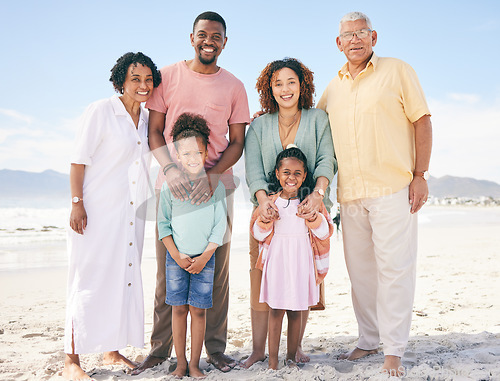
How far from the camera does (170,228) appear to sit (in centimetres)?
304

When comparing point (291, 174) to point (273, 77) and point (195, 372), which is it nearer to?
point (273, 77)

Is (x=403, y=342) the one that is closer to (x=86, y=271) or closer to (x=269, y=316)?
(x=269, y=316)

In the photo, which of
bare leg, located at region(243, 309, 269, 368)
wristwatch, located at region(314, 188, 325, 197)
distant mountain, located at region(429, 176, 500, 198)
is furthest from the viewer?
distant mountain, located at region(429, 176, 500, 198)

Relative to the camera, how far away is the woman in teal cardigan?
3180mm

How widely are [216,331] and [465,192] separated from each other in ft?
345

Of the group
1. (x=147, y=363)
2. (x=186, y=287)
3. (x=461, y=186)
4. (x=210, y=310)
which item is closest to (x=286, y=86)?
(x=186, y=287)

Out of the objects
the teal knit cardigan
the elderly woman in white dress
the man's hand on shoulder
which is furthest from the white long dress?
the teal knit cardigan

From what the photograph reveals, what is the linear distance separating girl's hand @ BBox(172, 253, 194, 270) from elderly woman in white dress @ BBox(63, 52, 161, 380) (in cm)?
47

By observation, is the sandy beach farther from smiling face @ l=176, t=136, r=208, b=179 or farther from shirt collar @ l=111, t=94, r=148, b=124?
shirt collar @ l=111, t=94, r=148, b=124

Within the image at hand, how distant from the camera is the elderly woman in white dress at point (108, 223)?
9.97ft

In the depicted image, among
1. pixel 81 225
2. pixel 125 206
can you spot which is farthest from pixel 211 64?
pixel 81 225

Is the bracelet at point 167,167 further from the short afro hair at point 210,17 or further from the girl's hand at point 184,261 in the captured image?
the short afro hair at point 210,17

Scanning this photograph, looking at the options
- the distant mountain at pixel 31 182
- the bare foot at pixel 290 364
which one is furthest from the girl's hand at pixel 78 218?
the distant mountain at pixel 31 182

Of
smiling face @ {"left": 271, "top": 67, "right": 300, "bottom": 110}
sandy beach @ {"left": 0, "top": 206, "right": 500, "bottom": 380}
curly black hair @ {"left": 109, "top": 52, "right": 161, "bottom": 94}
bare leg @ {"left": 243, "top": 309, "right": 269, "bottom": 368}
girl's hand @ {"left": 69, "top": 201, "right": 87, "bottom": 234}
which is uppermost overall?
curly black hair @ {"left": 109, "top": 52, "right": 161, "bottom": 94}
